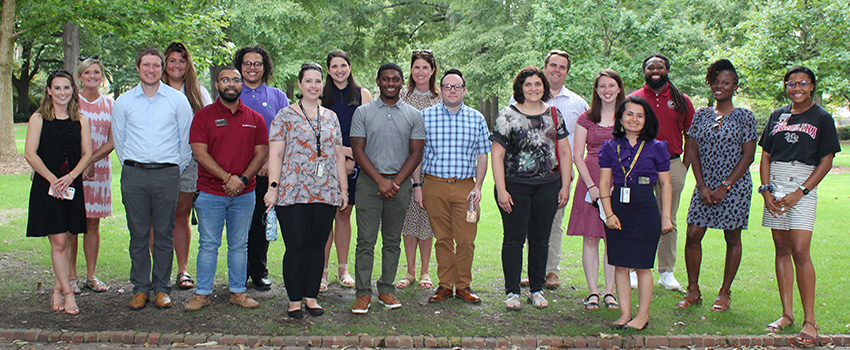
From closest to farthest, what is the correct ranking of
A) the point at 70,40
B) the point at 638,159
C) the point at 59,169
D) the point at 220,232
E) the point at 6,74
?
the point at 638,159 < the point at 59,169 < the point at 220,232 < the point at 6,74 < the point at 70,40

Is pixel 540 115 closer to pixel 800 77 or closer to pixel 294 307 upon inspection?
pixel 800 77

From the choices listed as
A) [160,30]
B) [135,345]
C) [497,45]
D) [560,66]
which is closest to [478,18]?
[497,45]

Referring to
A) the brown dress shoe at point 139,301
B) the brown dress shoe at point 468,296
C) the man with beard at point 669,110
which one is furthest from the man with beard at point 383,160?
the man with beard at point 669,110

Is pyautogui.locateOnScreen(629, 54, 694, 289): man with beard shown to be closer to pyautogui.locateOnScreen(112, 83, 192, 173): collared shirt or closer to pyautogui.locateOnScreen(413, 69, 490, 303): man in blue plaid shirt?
pyautogui.locateOnScreen(413, 69, 490, 303): man in blue plaid shirt

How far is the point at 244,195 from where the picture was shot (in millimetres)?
5898

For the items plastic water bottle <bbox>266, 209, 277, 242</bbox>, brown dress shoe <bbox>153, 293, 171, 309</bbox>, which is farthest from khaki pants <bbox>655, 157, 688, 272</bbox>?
brown dress shoe <bbox>153, 293, 171, 309</bbox>

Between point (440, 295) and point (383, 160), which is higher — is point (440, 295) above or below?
below

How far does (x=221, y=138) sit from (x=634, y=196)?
3.47 m

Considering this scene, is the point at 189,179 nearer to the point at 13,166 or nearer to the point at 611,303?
the point at 611,303

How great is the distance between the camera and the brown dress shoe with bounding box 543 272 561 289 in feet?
22.4

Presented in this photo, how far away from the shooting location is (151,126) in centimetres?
577

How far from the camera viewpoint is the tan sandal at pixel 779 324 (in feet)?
18.0

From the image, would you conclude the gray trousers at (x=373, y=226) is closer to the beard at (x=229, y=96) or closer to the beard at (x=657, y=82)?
the beard at (x=229, y=96)

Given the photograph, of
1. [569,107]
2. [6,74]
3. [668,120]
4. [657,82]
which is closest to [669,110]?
[668,120]
